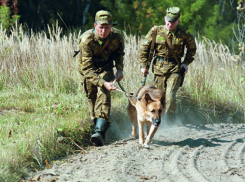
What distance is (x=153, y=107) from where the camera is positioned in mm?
4984

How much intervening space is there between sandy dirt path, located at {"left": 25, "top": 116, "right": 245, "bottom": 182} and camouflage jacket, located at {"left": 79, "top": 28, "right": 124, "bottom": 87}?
1.19 metres

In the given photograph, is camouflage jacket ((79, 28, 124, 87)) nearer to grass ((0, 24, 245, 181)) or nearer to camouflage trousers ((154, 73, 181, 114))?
grass ((0, 24, 245, 181))

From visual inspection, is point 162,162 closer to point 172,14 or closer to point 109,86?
point 109,86

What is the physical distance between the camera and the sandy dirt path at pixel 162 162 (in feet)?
12.6

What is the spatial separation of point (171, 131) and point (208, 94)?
1.91 metres

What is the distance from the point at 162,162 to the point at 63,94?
3365 mm

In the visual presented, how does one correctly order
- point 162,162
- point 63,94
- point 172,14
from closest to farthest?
point 162,162 → point 172,14 → point 63,94

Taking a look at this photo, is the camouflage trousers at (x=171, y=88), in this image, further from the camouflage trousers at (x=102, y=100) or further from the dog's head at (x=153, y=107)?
the camouflage trousers at (x=102, y=100)

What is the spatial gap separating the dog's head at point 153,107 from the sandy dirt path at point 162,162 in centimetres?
51

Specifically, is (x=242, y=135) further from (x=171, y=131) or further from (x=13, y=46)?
(x=13, y=46)

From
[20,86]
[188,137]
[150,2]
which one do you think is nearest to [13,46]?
[20,86]

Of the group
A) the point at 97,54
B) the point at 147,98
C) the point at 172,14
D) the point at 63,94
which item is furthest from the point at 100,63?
the point at 63,94

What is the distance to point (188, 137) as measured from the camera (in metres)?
6.17

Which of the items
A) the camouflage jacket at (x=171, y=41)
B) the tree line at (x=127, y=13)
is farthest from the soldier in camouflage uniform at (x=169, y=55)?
the tree line at (x=127, y=13)
